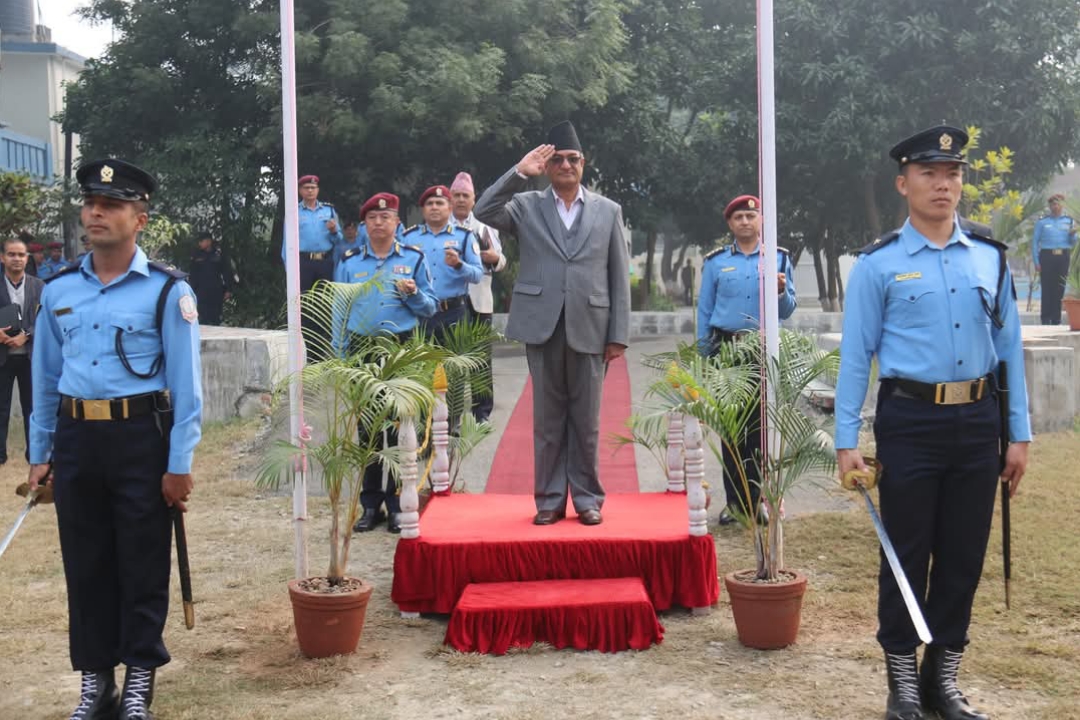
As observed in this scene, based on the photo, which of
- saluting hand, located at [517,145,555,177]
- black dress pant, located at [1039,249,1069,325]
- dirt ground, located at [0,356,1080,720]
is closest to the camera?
dirt ground, located at [0,356,1080,720]

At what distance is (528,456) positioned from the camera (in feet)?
32.3

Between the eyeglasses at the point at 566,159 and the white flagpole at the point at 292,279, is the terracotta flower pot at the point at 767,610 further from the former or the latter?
the eyeglasses at the point at 566,159

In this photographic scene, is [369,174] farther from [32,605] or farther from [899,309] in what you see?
[899,309]

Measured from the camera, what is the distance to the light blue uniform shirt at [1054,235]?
17016 millimetres

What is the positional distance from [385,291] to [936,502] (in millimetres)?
3902

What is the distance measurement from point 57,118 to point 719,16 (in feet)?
37.9

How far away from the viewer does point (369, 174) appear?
18.0 m

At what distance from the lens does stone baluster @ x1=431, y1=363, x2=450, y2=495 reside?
6.84m

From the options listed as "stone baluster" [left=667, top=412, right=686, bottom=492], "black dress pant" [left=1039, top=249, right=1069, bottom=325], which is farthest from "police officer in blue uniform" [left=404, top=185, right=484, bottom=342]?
"black dress pant" [left=1039, top=249, right=1069, bottom=325]

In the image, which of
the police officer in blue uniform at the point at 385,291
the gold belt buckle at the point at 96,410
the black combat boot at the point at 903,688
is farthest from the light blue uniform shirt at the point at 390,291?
the black combat boot at the point at 903,688

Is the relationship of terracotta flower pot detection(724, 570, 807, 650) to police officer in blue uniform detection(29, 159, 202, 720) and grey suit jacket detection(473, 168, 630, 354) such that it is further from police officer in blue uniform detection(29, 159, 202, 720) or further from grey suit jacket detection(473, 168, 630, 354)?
police officer in blue uniform detection(29, 159, 202, 720)

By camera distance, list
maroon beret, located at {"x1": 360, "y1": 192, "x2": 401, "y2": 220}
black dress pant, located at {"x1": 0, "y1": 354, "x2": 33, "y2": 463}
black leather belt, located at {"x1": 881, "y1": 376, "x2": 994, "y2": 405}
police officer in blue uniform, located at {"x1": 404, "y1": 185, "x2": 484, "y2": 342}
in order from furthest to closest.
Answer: black dress pant, located at {"x1": 0, "y1": 354, "x2": 33, "y2": 463} < police officer in blue uniform, located at {"x1": 404, "y1": 185, "x2": 484, "y2": 342} < maroon beret, located at {"x1": 360, "y1": 192, "x2": 401, "y2": 220} < black leather belt, located at {"x1": 881, "y1": 376, "x2": 994, "y2": 405}

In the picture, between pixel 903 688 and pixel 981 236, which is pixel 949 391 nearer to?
pixel 981 236

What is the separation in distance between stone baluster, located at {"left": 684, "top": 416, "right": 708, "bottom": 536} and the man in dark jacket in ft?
38.6
